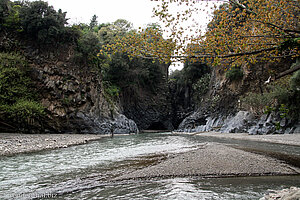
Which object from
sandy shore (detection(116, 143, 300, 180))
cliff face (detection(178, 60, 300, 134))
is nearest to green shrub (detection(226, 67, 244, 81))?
cliff face (detection(178, 60, 300, 134))

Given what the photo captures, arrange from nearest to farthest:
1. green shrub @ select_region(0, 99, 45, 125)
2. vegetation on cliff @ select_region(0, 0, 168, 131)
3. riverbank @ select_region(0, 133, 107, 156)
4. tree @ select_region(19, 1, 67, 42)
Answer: riverbank @ select_region(0, 133, 107, 156)
green shrub @ select_region(0, 99, 45, 125)
vegetation on cliff @ select_region(0, 0, 168, 131)
tree @ select_region(19, 1, 67, 42)

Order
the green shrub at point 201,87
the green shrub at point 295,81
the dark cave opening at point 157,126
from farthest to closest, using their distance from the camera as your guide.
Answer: the dark cave opening at point 157,126 → the green shrub at point 201,87 → the green shrub at point 295,81

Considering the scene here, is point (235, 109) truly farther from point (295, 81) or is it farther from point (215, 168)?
point (215, 168)

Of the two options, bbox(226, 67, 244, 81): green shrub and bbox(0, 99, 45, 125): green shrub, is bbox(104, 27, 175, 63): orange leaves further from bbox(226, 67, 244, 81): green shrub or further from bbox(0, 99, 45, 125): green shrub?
bbox(226, 67, 244, 81): green shrub

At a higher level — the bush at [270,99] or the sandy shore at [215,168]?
the bush at [270,99]

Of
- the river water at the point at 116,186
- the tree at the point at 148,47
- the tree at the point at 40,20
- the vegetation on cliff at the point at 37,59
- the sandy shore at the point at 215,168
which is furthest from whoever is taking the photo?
the tree at the point at 40,20

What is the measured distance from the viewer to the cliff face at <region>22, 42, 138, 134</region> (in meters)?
23.8

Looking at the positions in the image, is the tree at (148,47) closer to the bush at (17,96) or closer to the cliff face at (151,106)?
the bush at (17,96)

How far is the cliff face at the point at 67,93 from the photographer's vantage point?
78.0 ft

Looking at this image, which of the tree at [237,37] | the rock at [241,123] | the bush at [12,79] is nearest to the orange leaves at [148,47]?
the tree at [237,37]

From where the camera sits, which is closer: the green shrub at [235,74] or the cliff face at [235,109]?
the cliff face at [235,109]

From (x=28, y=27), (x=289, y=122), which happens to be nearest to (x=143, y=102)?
(x=28, y=27)

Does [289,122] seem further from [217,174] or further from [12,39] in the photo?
[12,39]

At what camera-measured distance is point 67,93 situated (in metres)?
25.2
